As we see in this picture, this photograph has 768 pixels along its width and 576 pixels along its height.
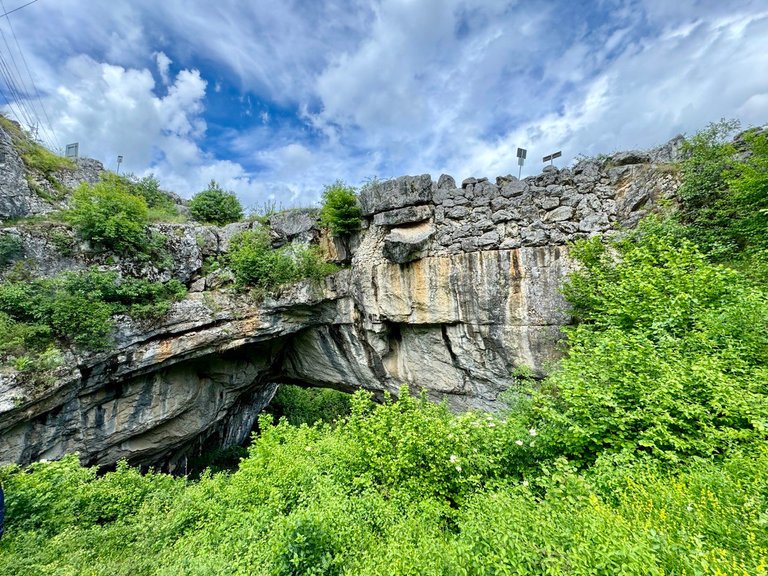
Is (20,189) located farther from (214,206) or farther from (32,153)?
(214,206)

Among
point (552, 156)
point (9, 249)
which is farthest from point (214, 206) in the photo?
point (552, 156)

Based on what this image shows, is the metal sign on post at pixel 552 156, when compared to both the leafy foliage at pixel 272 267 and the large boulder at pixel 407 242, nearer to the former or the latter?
the large boulder at pixel 407 242

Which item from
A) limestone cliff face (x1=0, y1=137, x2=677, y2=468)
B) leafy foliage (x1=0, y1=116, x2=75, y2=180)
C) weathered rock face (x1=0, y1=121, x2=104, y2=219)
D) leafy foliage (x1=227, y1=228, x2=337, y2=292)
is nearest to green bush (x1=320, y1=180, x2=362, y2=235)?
limestone cliff face (x1=0, y1=137, x2=677, y2=468)

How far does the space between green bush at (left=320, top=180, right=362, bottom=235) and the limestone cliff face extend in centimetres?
38

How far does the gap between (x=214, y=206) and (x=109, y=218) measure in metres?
4.43

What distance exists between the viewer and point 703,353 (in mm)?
3908

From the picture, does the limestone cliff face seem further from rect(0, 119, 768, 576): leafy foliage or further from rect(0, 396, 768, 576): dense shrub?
rect(0, 396, 768, 576): dense shrub

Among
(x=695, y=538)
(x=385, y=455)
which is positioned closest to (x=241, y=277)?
(x=385, y=455)

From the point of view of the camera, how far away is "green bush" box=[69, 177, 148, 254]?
26.4ft

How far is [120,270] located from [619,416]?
464 inches

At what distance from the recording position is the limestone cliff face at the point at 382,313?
23.1 ft

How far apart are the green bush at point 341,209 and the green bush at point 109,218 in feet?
17.9

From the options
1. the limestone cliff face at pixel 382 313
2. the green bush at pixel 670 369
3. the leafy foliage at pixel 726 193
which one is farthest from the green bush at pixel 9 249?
the leafy foliage at pixel 726 193

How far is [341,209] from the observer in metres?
9.23
